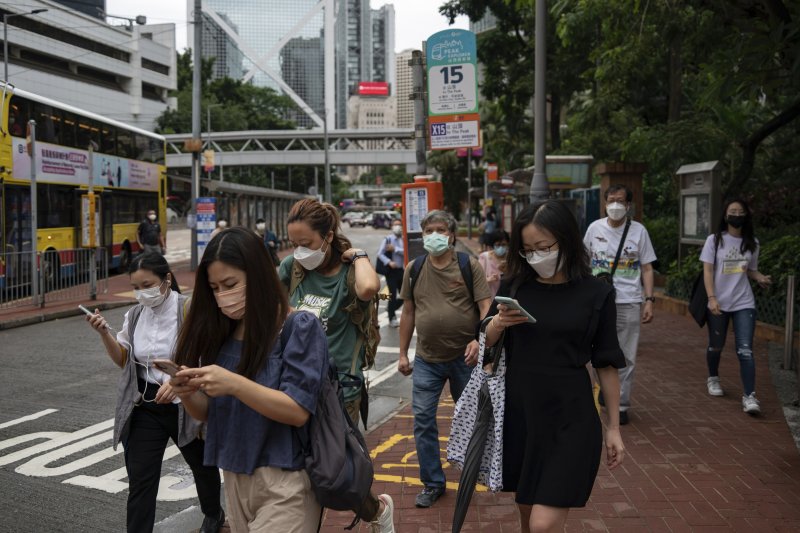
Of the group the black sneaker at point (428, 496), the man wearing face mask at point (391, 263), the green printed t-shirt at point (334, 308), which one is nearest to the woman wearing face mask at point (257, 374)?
the green printed t-shirt at point (334, 308)

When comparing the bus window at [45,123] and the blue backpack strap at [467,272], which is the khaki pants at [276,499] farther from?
the bus window at [45,123]

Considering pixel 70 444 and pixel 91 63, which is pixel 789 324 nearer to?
pixel 70 444

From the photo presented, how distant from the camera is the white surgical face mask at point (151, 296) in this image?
3.95 m

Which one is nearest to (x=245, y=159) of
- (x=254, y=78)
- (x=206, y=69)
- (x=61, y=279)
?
(x=206, y=69)

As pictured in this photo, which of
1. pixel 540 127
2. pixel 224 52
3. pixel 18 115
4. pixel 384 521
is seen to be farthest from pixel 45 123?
pixel 224 52

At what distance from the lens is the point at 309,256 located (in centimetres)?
383

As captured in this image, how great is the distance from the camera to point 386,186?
15338 centimetres

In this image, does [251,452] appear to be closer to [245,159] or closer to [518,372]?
[518,372]

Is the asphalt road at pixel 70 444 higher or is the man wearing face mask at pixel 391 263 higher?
the man wearing face mask at pixel 391 263

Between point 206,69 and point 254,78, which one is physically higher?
point 254,78

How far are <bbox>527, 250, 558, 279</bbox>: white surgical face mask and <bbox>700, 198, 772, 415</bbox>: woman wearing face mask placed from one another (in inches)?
154

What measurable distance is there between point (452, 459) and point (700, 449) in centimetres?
291

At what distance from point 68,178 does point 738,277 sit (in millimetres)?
15944

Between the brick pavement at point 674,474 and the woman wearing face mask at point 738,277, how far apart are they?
48 centimetres
